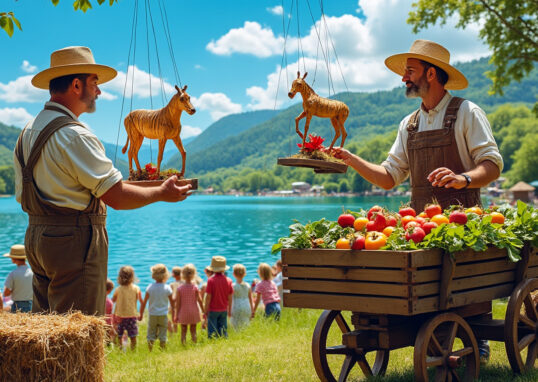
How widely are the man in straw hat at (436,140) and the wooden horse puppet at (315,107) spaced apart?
1.25 ft

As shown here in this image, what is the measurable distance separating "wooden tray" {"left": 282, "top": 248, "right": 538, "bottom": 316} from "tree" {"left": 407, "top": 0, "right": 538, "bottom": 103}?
1072 cm

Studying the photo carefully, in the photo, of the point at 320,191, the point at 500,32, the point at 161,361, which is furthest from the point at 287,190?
the point at 161,361

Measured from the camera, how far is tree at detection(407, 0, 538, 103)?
1388cm

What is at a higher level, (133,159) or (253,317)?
(133,159)

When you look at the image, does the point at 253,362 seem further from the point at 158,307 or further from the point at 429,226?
the point at 158,307

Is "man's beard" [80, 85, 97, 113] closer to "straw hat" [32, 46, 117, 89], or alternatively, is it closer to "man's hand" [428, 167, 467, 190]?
"straw hat" [32, 46, 117, 89]

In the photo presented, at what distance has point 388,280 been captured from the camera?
4113 millimetres

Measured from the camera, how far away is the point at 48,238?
4.01m

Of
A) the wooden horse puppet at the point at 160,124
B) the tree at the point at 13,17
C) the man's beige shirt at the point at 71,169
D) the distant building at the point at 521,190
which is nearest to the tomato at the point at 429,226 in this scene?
the wooden horse puppet at the point at 160,124

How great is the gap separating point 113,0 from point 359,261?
3086mm

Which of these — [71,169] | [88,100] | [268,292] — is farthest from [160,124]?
[268,292]

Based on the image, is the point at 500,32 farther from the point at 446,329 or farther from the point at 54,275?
the point at 54,275

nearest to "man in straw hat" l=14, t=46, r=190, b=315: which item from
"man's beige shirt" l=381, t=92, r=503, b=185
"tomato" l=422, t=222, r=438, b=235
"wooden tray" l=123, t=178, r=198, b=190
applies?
"wooden tray" l=123, t=178, r=198, b=190

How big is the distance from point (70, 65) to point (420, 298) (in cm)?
287
